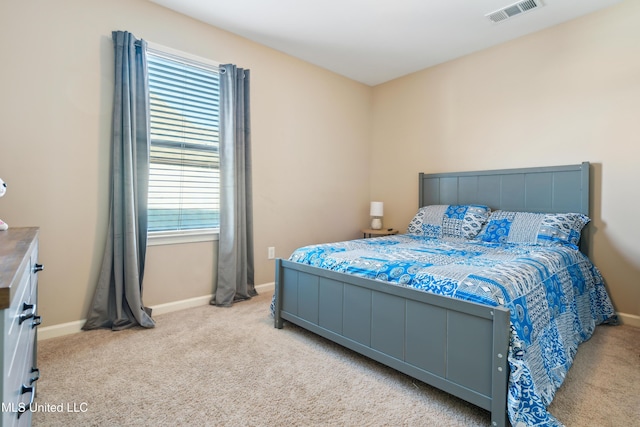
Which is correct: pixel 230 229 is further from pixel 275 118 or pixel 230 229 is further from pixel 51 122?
pixel 51 122

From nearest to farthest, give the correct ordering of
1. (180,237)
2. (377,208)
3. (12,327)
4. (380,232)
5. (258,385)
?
(12,327)
(258,385)
(180,237)
(380,232)
(377,208)

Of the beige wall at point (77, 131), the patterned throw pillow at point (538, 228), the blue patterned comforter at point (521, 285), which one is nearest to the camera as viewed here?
the blue patterned comforter at point (521, 285)

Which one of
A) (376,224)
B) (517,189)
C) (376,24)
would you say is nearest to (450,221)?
(517,189)

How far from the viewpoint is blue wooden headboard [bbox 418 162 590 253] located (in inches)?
108

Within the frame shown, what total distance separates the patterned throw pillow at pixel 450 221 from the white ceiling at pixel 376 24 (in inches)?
62.8

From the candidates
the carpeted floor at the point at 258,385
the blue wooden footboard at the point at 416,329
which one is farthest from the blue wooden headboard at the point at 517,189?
the blue wooden footboard at the point at 416,329

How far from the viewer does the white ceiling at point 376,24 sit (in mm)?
2635

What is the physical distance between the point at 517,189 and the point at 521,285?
71.9 inches

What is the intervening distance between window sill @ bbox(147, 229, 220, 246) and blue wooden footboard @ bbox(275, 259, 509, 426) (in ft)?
3.49

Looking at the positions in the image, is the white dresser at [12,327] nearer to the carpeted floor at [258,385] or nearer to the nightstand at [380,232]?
the carpeted floor at [258,385]

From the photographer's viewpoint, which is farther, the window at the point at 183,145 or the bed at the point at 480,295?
the window at the point at 183,145

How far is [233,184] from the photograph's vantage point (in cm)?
304

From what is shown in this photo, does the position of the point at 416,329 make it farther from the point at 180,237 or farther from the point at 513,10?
the point at 513,10

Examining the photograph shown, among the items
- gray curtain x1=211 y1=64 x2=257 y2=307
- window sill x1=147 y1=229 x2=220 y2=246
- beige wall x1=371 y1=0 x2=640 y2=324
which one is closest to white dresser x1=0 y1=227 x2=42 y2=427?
window sill x1=147 y1=229 x2=220 y2=246
